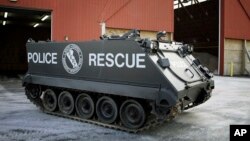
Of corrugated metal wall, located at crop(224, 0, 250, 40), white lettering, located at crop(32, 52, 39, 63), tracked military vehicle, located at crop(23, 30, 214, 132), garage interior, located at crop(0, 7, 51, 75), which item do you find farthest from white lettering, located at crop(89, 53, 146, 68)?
garage interior, located at crop(0, 7, 51, 75)

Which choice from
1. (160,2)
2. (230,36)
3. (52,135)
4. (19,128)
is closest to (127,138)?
(52,135)

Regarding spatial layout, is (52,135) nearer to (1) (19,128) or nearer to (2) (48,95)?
(1) (19,128)

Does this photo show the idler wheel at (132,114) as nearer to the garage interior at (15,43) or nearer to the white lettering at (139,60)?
the white lettering at (139,60)

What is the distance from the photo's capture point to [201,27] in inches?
1211

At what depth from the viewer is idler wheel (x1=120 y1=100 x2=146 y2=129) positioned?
7.18 meters

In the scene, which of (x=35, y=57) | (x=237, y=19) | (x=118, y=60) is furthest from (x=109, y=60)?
(x=237, y=19)

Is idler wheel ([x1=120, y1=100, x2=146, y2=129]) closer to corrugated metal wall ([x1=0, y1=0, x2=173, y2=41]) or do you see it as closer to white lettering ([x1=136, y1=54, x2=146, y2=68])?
white lettering ([x1=136, y1=54, x2=146, y2=68])

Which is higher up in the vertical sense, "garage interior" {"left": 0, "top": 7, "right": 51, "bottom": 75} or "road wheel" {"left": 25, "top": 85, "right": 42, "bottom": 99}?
"garage interior" {"left": 0, "top": 7, "right": 51, "bottom": 75}

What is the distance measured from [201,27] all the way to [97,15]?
14.6 metres

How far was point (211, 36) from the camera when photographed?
29.0 m

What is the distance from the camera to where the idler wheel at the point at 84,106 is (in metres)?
8.25

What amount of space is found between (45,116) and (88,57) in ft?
6.61

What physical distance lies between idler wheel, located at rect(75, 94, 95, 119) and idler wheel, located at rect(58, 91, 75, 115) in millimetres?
207

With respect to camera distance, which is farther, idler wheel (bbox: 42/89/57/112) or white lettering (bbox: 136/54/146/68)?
idler wheel (bbox: 42/89/57/112)
